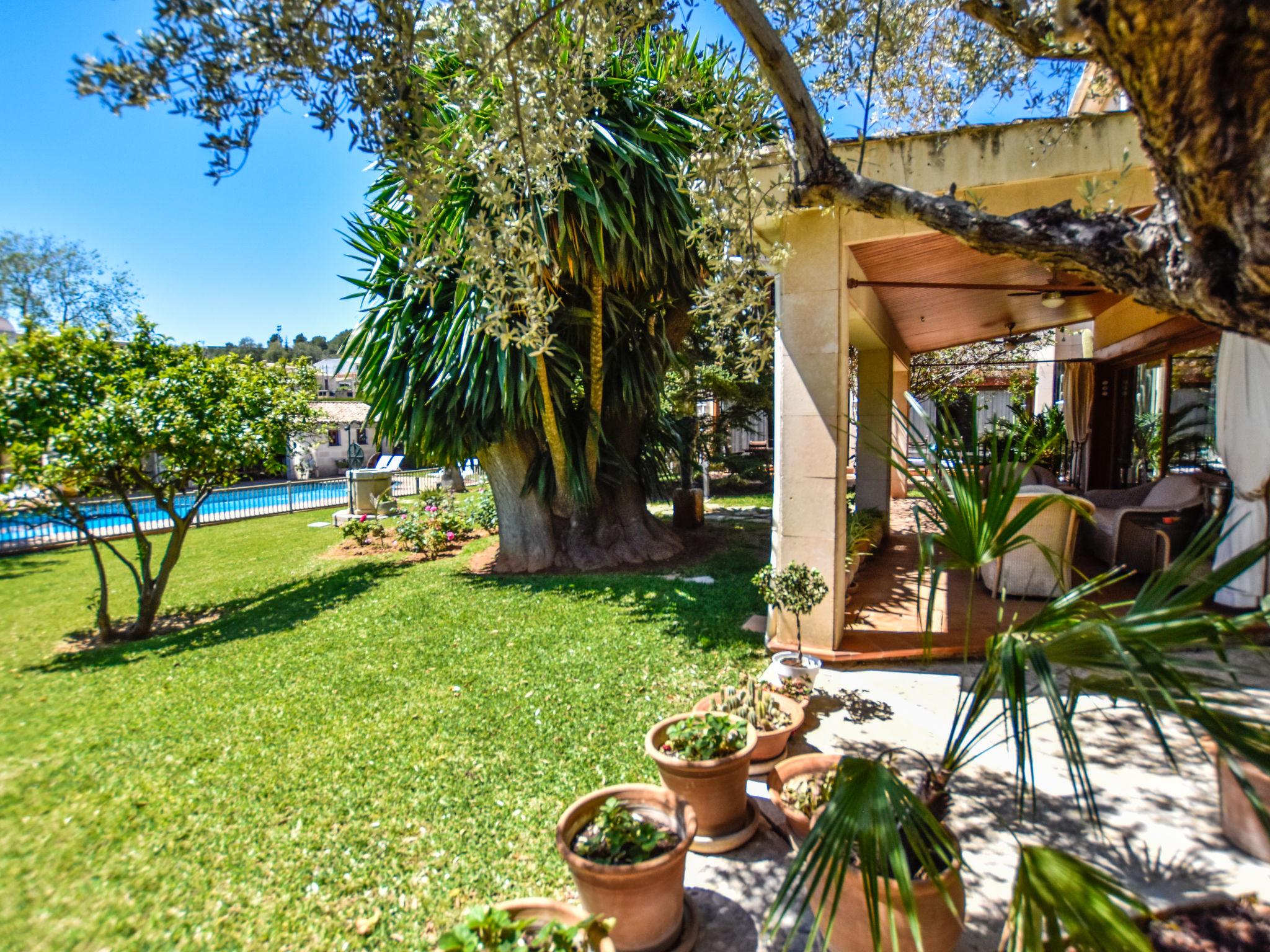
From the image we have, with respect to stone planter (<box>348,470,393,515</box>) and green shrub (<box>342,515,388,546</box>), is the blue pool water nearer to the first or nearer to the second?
stone planter (<box>348,470,393,515</box>)

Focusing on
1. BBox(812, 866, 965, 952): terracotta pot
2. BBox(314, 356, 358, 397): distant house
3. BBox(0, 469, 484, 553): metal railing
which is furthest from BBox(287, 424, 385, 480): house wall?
BBox(812, 866, 965, 952): terracotta pot

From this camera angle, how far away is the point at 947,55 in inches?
195

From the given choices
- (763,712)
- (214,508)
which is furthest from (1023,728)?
(214,508)

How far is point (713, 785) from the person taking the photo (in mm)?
2904

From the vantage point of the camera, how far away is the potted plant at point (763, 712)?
3.53 m

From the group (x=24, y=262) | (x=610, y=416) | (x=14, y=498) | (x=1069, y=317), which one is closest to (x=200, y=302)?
(x=14, y=498)

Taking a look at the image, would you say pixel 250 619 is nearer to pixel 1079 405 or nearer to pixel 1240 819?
pixel 1240 819

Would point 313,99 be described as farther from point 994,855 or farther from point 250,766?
point 994,855

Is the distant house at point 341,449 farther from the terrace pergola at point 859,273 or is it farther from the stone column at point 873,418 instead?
the terrace pergola at point 859,273

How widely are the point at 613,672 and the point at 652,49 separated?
7770 mm

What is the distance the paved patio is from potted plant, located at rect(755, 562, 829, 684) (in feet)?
1.51

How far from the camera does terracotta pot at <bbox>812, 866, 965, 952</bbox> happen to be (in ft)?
6.37

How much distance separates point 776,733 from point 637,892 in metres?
1.48

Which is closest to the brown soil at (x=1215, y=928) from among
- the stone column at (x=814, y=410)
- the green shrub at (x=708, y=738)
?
the green shrub at (x=708, y=738)
